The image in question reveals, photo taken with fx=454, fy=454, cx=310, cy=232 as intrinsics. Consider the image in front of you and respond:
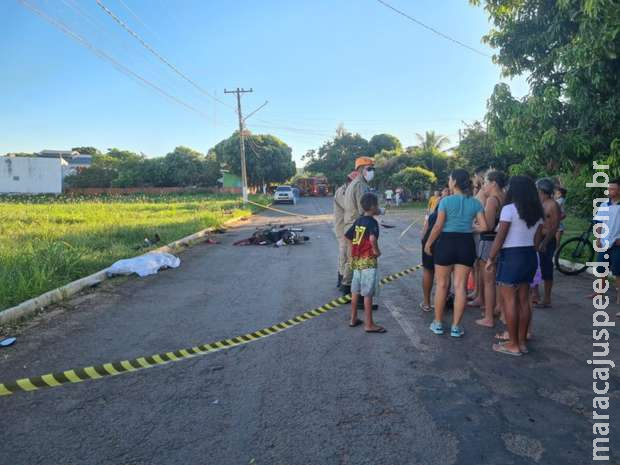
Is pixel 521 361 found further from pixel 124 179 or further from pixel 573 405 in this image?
pixel 124 179

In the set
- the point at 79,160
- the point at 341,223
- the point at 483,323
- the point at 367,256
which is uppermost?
the point at 79,160

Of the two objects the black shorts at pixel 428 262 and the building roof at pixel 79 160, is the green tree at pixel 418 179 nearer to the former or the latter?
the black shorts at pixel 428 262

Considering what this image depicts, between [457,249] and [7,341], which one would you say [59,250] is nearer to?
[7,341]

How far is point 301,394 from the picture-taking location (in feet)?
12.3

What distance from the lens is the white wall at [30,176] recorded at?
53.6 m

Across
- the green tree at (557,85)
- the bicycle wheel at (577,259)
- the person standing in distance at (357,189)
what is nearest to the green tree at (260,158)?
the green tree at (557,85)

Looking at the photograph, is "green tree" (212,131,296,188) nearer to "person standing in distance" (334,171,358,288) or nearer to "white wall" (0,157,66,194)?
"white wall" (0,157,66,194)

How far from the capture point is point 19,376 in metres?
4.20

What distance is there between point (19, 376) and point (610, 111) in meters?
8.89

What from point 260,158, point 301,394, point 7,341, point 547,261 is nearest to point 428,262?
point 547,261

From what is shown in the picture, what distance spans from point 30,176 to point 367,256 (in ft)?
196

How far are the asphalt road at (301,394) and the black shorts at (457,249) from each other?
34.7 inches

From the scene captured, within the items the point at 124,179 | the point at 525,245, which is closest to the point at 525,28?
the point at 525,245

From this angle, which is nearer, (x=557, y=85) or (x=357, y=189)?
(x=357, y=189)
